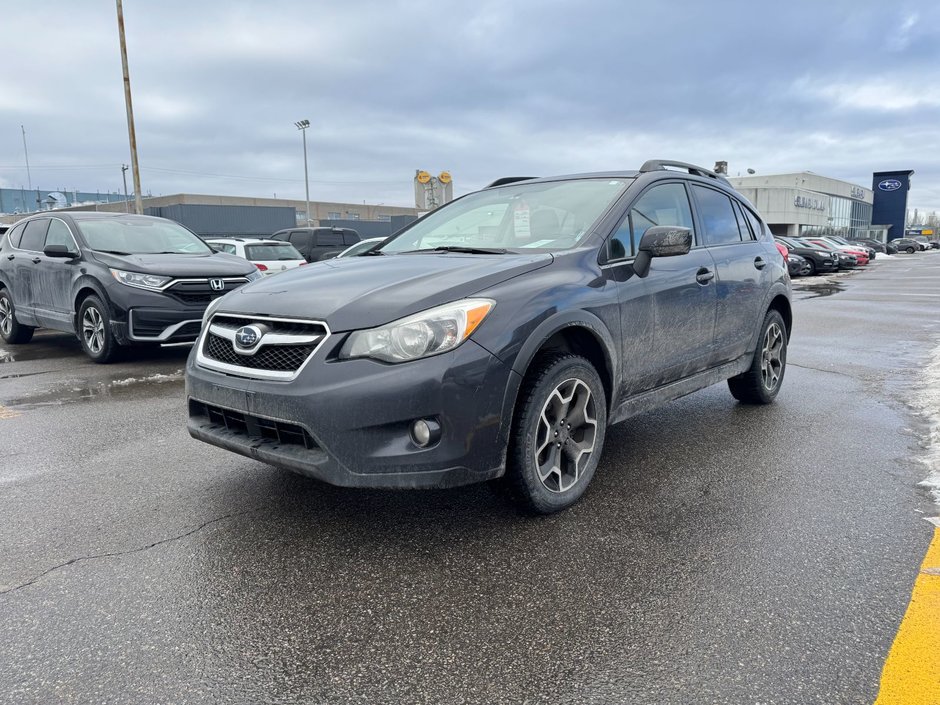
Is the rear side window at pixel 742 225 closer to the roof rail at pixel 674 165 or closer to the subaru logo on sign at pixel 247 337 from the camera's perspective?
the roof rail at pixel 674 165

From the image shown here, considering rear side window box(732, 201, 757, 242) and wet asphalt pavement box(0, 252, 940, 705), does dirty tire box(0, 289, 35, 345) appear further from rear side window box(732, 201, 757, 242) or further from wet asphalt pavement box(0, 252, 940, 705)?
rear side window box(732, 201, 757, 242)

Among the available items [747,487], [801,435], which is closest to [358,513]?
[747,487]

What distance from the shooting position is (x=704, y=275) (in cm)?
439

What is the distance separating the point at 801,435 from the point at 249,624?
12.6ft

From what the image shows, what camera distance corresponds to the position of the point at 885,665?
7.14ft

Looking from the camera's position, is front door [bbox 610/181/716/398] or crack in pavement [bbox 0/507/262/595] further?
front door [bbox 610/181/716/398]

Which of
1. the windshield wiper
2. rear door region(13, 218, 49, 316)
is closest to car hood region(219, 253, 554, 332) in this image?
the windshield wiper

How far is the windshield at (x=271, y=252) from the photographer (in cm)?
1316

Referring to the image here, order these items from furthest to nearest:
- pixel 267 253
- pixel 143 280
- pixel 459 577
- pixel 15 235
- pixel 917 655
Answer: pixel 267 253 → pixel 15 235 → pixel 143 280 → pixel 459 577 → pixel 917 655

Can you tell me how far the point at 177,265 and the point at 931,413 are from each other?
713 centimetres

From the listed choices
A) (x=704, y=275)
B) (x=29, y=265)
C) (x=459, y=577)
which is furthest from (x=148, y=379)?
(x=704, y=275)

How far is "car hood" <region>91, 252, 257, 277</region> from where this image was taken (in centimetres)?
718

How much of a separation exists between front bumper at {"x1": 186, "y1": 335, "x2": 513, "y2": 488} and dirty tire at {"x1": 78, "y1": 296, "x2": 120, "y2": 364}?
206 inches

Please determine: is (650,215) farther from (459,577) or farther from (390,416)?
(459,577)
